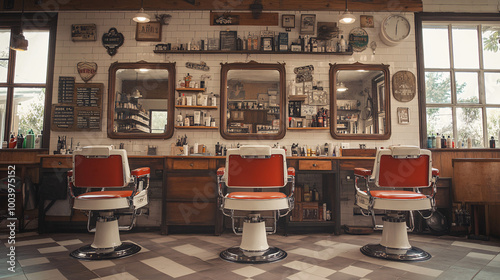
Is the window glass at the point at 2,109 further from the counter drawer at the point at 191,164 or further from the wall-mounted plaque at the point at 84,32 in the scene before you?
the counter drawer at the point at 191,164

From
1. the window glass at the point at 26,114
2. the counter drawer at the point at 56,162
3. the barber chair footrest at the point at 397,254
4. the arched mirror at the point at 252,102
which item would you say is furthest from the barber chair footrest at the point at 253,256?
the window glass at the point at 26,114

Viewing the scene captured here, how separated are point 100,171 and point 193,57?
237 centimetres

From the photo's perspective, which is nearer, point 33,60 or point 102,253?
point 102,253

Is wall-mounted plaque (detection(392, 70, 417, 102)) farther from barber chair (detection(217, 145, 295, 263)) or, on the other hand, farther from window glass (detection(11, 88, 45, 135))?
window glass (detection(11, 88, 45, 135))

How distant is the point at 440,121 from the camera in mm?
4457

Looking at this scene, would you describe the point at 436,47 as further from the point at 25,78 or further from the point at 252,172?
the point at 25,78

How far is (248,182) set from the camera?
8.34 ft

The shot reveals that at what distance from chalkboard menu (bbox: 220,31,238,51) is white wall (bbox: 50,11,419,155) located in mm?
99

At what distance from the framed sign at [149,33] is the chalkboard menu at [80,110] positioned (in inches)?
35.8

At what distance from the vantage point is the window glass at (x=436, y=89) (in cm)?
448

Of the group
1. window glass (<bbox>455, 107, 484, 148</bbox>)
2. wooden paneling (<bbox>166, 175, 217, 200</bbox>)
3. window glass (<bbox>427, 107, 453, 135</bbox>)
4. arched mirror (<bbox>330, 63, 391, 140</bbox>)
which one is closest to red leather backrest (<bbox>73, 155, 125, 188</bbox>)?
wooden paneling (<bbox>166, 175, 217, 200</bbox>)

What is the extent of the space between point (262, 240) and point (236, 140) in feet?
5.99

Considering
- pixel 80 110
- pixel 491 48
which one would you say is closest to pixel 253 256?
pixel 80 110

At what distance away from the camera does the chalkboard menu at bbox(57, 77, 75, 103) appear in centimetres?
435
